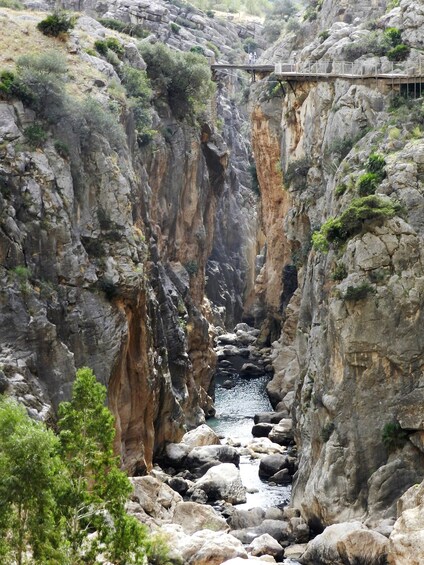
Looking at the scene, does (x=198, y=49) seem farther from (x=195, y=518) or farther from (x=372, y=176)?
(x=195, y=518)

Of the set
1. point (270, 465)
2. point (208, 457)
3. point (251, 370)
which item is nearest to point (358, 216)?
point (270, 465)

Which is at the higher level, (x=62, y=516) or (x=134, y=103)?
(x=134, y=103)

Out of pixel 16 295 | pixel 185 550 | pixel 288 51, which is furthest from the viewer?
pixel 288 51

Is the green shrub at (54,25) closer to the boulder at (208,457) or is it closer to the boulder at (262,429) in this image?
the boulder at (208,457)

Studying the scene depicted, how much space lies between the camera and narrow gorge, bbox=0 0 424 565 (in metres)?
39.4

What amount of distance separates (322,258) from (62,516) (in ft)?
97.5

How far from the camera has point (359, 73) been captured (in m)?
57.0

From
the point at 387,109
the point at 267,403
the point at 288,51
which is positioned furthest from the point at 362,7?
the point at 267,403

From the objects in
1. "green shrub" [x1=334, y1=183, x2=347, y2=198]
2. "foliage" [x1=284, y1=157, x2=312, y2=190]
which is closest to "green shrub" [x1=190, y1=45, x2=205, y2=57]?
"foliage" [x1=284, y1=157, x2=312, y2=190]

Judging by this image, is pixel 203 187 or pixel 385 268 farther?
pixel 203 187

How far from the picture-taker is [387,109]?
2089 inches

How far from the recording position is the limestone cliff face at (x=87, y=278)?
129 feet

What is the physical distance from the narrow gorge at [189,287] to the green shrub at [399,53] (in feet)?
0.33

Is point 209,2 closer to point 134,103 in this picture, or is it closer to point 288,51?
point 288,51
